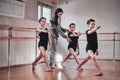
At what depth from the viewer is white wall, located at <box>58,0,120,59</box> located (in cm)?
865

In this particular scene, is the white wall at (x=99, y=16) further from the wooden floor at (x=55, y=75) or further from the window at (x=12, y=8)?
the wooden floor at (x=55, y=75)

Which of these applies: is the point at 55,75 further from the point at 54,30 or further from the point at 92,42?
the point at 54,30

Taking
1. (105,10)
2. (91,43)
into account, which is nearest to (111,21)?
(105,10)

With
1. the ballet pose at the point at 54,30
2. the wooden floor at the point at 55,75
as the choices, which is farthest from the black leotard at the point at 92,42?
the ballet pose at the point at 54,30

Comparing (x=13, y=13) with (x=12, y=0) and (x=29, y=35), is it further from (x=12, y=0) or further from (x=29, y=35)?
(x=29, y=35)

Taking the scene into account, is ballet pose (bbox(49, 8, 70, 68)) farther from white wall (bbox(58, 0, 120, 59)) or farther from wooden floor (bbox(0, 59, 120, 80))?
white wall (bbox(58, 0, 120, 59))

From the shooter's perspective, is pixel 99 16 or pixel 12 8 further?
pixel 99 16

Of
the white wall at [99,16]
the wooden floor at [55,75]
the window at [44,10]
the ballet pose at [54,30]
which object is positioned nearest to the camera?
the wooden floor at [55,75]

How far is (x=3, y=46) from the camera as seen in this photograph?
5648 millimetres

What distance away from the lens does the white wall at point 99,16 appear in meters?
8.65

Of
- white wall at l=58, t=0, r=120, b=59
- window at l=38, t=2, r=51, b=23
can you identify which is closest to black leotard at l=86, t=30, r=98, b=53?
window at l=38, t=2, r=51, b=23

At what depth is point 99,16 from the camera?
883cm

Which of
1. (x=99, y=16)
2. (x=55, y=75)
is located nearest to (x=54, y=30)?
(x=55, y=75)

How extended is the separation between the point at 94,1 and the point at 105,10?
0.55 m
